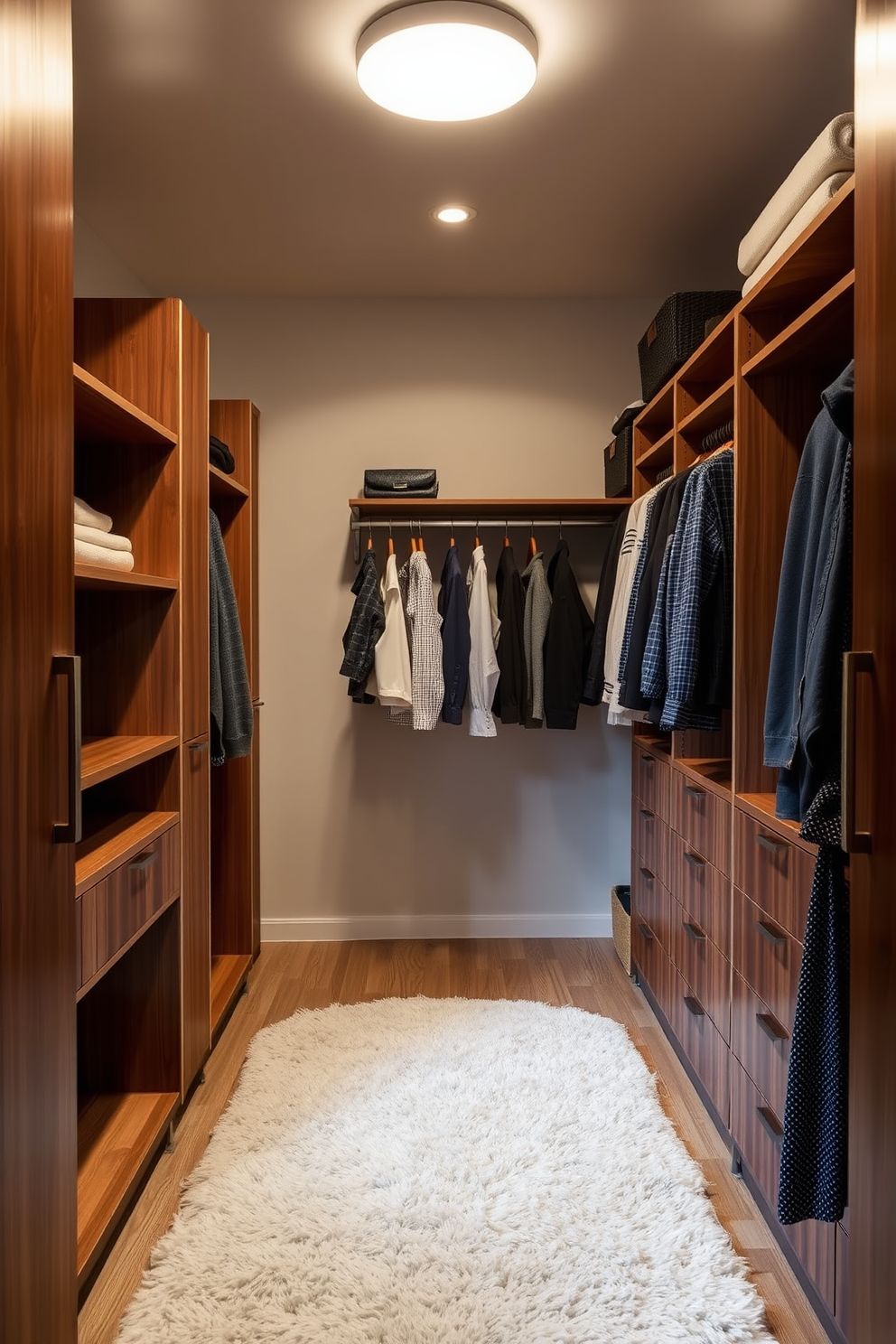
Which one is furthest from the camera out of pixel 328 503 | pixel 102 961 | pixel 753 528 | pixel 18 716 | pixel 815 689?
pixel 328 503

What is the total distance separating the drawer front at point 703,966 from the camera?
2.07m

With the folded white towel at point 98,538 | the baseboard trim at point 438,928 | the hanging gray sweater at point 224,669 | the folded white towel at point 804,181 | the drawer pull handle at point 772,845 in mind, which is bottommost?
the baseboard trim at point 438,928

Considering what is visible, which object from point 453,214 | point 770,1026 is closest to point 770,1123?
point 770,1026

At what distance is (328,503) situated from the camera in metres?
3.59

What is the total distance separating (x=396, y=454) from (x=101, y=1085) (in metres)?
2.50

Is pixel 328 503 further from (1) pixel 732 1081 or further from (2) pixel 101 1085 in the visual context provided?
(1) pixel 732 1081

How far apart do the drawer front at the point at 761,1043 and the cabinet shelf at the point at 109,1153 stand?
1.34 meters

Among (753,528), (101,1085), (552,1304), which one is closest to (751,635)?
(753,528)

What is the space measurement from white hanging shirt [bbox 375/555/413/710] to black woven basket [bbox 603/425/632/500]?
918 mm

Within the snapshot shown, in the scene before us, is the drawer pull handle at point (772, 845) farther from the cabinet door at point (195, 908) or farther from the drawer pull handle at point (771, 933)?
the cabinet door at point (195, 908)

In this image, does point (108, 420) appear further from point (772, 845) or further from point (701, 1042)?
point (701, 1042)

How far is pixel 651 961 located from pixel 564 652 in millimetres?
1130

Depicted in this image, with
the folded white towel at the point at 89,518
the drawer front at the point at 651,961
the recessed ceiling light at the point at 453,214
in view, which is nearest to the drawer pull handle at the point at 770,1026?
the drawer front at the point at 651,961

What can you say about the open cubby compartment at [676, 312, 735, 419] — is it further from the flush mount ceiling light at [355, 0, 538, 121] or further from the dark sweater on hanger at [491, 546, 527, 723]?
the dark sweater on hanger at [491, 546, 527, 723]
